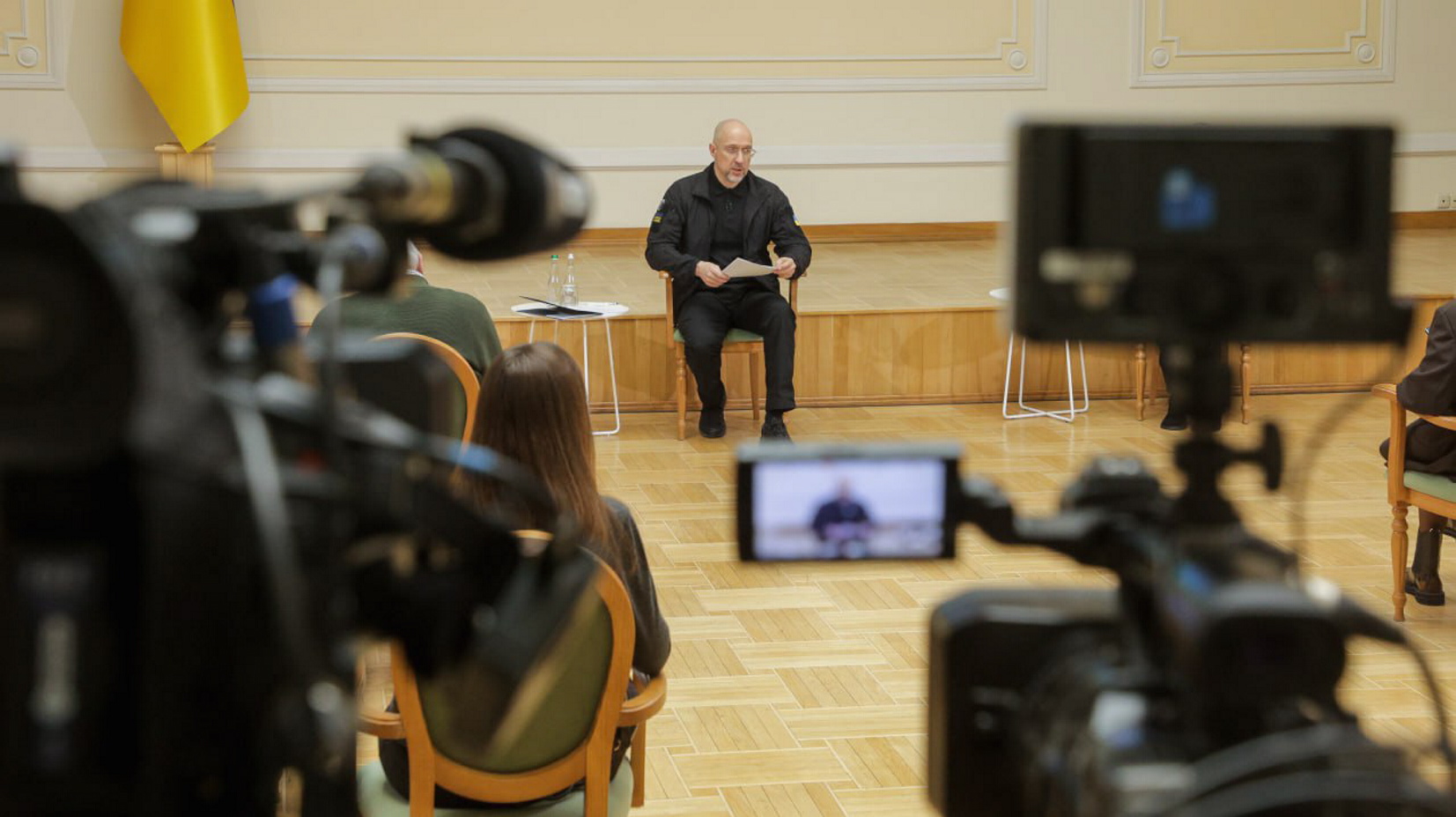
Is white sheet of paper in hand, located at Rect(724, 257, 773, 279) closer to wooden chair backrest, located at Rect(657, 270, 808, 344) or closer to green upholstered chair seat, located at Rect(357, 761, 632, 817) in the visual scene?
wooden chair backrest, located at Rect(657, 270, 808, 344)

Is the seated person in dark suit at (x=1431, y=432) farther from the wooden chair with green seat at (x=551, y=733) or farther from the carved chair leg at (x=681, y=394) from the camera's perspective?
the carved chair leg at (x=681, y=394)

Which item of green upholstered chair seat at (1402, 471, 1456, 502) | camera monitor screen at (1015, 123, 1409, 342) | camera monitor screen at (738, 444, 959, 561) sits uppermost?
camera monitor screen at (1015, 123, 1409, 342)

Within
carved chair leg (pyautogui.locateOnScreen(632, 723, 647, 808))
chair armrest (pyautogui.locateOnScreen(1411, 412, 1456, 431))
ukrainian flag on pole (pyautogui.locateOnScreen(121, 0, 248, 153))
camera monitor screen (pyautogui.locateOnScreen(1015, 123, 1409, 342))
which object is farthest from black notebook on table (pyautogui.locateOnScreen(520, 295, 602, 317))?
camera monitor screen (pyautogui.locateOnScreen(1015, 123, 1409, 342))

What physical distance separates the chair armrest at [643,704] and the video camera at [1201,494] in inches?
63.7

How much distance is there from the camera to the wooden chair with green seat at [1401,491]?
4277 mm

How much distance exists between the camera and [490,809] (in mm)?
2521

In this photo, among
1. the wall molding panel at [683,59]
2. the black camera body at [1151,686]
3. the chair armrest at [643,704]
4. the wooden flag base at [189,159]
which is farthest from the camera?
the wall molding panel at [683,59]

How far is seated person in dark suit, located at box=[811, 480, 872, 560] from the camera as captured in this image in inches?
38.1

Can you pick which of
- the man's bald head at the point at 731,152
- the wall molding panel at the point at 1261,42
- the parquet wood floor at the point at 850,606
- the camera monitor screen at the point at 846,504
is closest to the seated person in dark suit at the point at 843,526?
the camera monitor screen at the point at 846,504

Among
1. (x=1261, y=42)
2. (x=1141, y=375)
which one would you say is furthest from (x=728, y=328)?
(x=1261, y=42)

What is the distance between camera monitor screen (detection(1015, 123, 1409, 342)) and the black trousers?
5.71 metres

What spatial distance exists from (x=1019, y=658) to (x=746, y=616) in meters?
3.58

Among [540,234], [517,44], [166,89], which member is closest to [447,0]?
[517,44]

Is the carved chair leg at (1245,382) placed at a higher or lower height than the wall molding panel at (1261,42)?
lower
